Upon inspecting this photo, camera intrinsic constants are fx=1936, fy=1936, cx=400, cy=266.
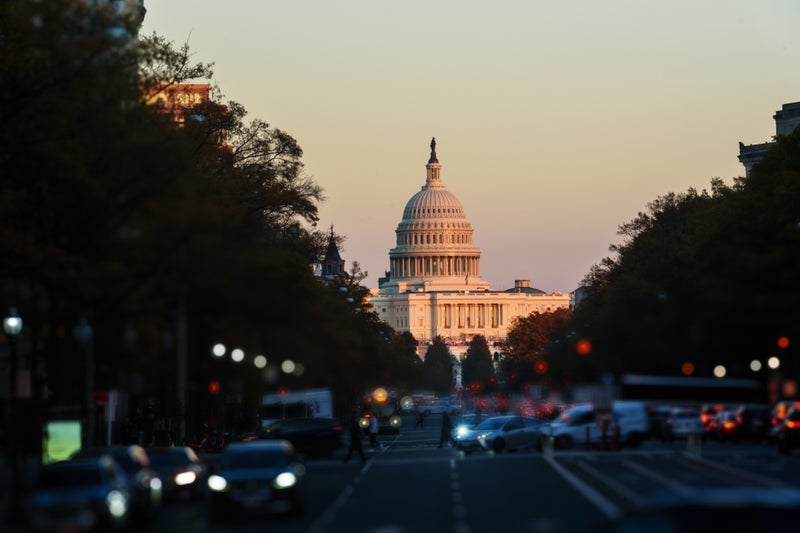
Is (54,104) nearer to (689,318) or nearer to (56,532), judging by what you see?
(56,532)

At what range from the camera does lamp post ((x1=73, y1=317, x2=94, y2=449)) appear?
5450cm

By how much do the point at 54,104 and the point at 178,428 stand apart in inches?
1254

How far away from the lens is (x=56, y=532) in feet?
106

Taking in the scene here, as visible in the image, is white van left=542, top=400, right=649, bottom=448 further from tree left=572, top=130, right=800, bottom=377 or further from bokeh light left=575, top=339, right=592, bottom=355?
bokeh light left=575, top=339, right=592, bottom=355

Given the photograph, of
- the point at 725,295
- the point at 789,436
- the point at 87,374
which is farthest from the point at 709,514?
the point at 789,436

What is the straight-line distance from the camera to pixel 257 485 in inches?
1585

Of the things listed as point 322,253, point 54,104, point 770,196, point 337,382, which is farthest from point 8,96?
point 322,253

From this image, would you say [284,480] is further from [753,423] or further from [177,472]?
[753,423]

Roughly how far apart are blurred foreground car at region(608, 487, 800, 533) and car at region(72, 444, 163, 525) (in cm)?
1782

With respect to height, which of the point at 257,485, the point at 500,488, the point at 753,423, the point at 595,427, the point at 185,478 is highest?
the point at 753,423

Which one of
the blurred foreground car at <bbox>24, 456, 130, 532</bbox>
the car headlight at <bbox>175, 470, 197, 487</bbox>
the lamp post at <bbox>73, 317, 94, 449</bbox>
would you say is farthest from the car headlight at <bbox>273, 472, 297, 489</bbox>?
the lamp post at <bbox>73, 317, 94, 449</bbox>

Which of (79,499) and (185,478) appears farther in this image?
(185,478)

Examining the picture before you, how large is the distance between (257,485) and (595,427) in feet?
138

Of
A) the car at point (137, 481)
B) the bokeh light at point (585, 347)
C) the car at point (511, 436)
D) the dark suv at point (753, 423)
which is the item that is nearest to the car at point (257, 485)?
the car at point (137, 481)
